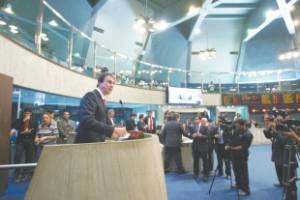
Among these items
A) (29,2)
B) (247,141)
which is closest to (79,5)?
(29,2)

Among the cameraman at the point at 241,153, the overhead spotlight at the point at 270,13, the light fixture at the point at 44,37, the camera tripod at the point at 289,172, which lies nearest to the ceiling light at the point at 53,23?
the light fixture at the point at 44,37

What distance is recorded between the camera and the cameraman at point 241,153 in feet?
13.6

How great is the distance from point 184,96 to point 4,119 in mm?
8975

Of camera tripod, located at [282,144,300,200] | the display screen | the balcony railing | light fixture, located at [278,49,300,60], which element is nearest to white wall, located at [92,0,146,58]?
the balcony railing

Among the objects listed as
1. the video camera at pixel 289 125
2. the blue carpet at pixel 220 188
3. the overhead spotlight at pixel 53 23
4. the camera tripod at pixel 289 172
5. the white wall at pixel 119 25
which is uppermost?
the white wall at pixel 119 25

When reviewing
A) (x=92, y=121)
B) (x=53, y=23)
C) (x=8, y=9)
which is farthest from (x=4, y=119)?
(x=53, y=23)

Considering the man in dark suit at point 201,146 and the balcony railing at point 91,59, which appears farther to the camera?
the man in dark suit at point 201,146

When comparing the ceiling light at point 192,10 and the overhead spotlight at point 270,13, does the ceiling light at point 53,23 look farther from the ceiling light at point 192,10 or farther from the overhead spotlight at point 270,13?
the overhead spotlight at point 270,13

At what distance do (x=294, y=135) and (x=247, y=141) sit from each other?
115 cm

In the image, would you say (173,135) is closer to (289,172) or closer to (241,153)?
(241,153)

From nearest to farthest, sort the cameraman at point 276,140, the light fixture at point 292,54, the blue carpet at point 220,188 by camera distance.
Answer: the cameraman at point 276,140 < the blue carpet at point 220,188 < the light fixture at point 292,54

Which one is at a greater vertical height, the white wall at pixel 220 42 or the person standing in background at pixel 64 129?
the white wall at pixel 220 42

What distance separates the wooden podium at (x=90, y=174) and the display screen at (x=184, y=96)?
1007 cm

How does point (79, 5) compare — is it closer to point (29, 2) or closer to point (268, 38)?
point (29, 2)
